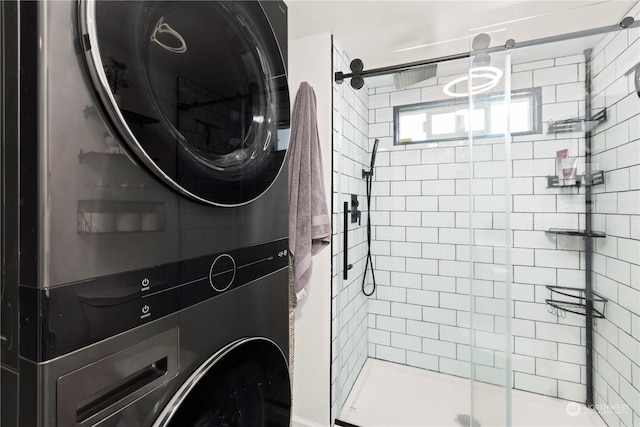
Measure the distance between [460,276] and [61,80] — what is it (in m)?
2.16

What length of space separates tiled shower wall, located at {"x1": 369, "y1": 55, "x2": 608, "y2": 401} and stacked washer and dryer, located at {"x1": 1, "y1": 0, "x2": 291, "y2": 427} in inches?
49.9

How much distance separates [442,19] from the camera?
55.2 inches

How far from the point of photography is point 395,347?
2143 millimetres

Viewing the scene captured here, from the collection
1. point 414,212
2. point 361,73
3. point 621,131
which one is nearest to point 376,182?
point 414,212

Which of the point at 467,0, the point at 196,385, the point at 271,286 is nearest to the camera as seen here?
the point at 196,385

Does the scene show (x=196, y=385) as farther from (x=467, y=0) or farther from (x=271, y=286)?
(x=467, y=0)

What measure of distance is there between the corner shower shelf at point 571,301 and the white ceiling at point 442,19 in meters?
1.45

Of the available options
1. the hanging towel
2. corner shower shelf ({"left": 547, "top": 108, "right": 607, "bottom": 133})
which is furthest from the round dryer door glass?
corner shower shelf ({"left": 547, "top": 108, "right": 607, "bottom": 133})

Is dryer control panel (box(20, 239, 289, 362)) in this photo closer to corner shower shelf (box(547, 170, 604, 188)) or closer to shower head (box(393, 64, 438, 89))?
shower head (box(393, 64, 438, 89))

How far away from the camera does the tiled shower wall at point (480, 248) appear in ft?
4.65

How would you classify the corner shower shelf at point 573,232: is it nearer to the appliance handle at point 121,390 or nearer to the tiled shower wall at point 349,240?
the tiled shower wall at point 349,240

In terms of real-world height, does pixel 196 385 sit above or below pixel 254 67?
below

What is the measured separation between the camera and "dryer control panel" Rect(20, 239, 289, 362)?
0.31 metres

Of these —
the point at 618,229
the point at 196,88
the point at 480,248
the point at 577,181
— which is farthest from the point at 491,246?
the point at 196,88
